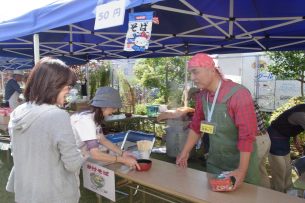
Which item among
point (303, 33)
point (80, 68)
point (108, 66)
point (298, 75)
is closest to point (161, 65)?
point (108, 66)

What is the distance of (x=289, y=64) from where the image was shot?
6867 millimetres

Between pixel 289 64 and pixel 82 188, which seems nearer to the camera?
pixel 82 188

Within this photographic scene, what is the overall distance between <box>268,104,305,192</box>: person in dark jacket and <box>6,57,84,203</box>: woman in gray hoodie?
6.84 feet

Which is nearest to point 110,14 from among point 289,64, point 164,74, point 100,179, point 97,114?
point 97,114

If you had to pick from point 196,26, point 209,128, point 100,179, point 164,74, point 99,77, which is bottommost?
point 100,179

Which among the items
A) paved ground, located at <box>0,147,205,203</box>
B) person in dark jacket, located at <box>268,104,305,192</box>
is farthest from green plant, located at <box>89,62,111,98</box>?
person in dark jacket, located at <box>268,104,305,192</box>

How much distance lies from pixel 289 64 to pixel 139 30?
18.7ft

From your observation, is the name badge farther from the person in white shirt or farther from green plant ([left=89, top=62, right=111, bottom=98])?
green plant ([left=89, top=62, right=111, bottom=98])

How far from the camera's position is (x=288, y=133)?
9.79 ft

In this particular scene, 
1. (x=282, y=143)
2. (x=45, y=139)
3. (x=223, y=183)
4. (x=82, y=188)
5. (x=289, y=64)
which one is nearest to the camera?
(x=45, y=139)

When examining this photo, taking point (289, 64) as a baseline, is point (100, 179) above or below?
below

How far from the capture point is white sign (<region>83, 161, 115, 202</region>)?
218cm

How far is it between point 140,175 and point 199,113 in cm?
63

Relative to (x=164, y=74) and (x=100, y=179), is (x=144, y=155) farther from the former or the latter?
(x=164, y=74)
